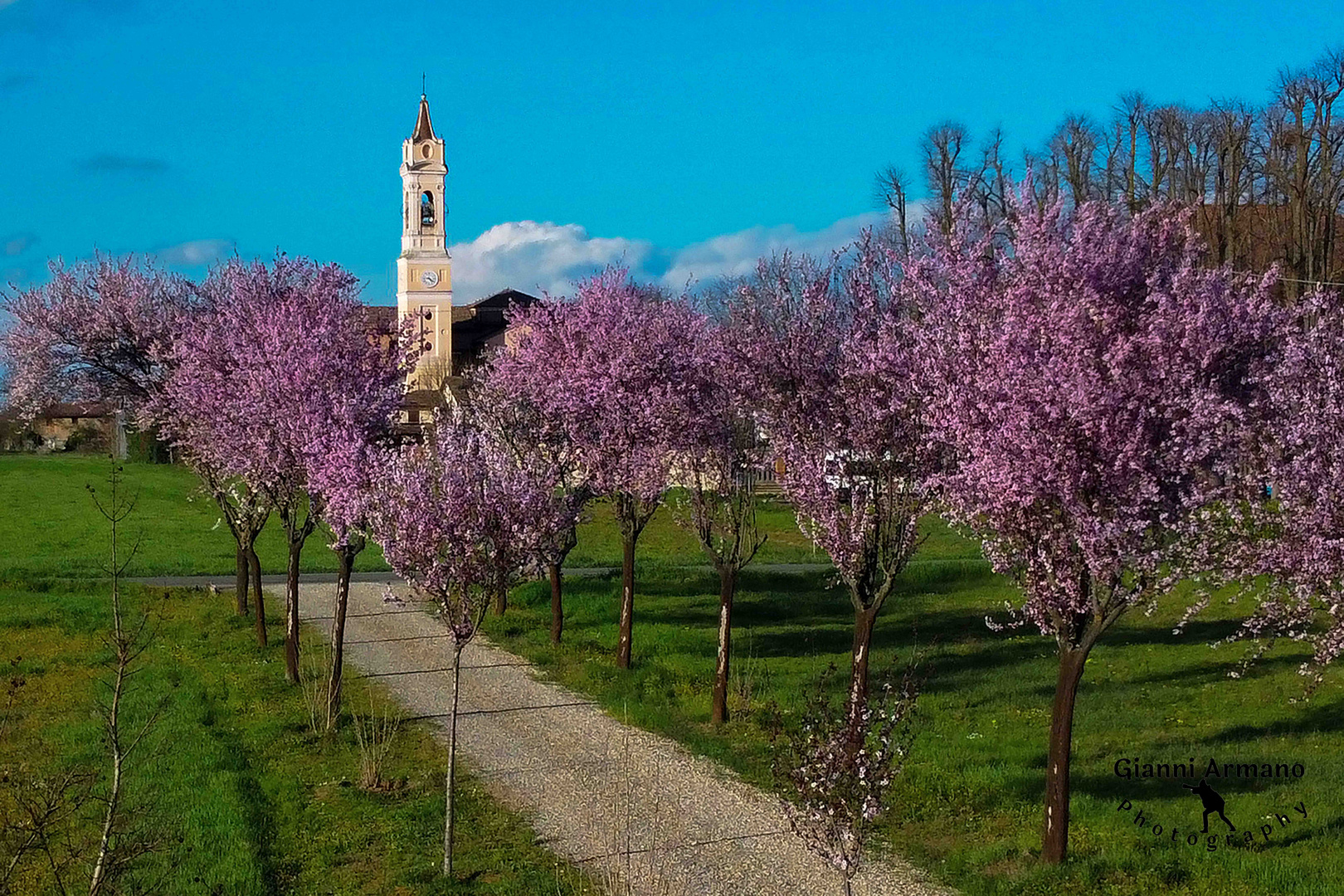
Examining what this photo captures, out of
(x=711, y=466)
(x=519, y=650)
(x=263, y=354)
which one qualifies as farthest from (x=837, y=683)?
(x=263, y=354)

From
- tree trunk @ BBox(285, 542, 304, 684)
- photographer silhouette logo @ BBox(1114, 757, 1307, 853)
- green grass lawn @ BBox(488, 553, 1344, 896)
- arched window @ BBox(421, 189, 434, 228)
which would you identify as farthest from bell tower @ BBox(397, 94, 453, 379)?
photographer silhouette logo @ BBox(1114, 757, 1307, 853)

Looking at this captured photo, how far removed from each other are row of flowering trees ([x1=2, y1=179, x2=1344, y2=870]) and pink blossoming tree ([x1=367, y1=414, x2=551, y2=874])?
3cm

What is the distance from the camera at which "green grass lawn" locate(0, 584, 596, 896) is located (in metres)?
12.1

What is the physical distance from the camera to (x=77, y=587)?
31.4 m

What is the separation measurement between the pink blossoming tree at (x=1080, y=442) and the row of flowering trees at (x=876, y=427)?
3cm

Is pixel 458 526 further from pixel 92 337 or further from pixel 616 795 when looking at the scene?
pixel 92 337

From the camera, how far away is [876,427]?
52.5ft

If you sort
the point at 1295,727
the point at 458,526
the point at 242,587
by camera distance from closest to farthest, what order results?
1. the point at 458,526
2. the point at 1295,727
3. the point at 242,587

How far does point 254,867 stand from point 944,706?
1125cm

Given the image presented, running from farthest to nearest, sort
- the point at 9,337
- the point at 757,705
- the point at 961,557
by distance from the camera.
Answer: the point at 961,557 < the point at 9,337 < the point at 757,705

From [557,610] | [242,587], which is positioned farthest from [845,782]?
[242,587]

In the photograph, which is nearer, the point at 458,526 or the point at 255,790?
the point at 458,526

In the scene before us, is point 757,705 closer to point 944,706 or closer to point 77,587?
point 944,706

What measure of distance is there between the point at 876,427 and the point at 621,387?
6.09 meters
